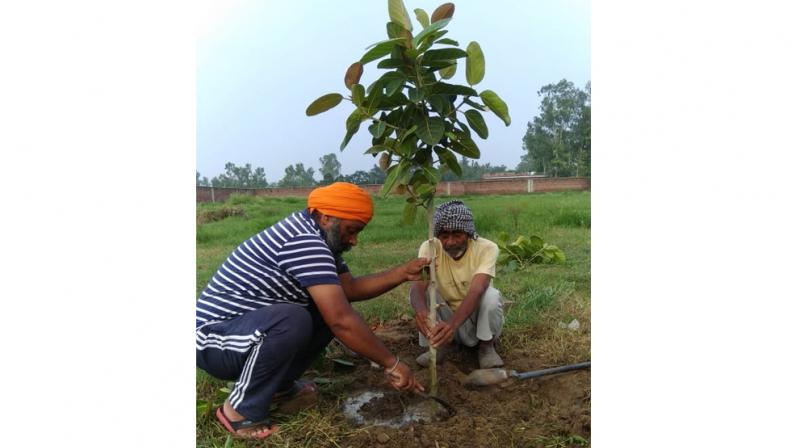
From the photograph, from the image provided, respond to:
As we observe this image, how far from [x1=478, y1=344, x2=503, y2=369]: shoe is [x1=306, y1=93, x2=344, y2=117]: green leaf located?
154 cm

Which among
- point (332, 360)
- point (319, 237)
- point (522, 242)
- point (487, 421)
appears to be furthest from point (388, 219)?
point (522, 242)

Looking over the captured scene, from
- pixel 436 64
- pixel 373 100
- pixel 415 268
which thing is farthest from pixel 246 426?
pixel 436 64

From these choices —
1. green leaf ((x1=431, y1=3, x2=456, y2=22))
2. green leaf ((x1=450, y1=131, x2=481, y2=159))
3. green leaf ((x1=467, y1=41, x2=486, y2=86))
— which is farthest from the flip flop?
green leaf ((x1=431, y1=3, x2=456, y2=22))

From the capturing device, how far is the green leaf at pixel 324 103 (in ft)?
7.36

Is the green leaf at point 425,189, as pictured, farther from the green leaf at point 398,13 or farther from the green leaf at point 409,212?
the green leaf at point 398,13

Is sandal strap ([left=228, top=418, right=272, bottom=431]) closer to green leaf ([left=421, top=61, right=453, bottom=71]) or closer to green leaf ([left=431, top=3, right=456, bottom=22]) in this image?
green leaf ([left=421, top=61, right=453, bottom=71])

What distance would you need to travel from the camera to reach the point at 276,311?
2.24m

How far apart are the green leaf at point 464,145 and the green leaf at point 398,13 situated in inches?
18.7

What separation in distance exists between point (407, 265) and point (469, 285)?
49 centimetres

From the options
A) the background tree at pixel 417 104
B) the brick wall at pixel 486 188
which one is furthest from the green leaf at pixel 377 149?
the brick wall at pixel 486 188

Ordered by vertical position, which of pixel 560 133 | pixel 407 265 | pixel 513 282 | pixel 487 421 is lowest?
pixel 487 421

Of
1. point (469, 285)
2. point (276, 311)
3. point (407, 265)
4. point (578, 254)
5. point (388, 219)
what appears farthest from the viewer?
point (578, 254)

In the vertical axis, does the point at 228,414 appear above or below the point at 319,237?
below

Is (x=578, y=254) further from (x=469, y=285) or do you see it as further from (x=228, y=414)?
(x=228, y=414)
